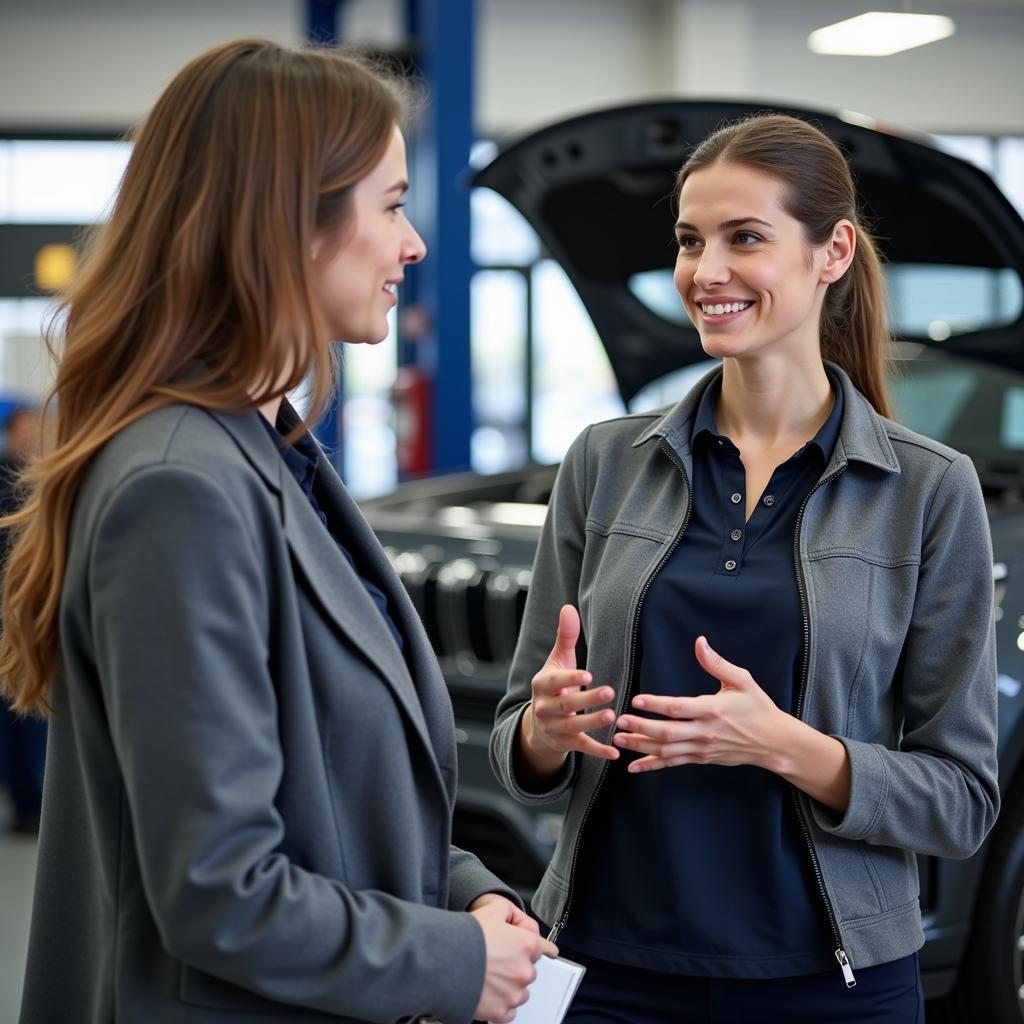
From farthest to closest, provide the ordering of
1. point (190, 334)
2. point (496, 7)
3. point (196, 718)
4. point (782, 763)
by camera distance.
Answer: point (496, 7) < point (782, 763) < point (190, 334) < point (196, 718)

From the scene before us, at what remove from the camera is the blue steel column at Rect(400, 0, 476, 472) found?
18.3 feet

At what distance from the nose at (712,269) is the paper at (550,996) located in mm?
788

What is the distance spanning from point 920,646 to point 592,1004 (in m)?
0.55

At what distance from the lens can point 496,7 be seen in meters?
11.7

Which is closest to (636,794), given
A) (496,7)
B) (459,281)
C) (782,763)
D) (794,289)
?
(782,763)

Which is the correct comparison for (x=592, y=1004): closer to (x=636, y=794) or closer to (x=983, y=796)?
(x=636, y=794)

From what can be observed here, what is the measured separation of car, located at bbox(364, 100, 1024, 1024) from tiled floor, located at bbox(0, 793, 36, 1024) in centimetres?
98

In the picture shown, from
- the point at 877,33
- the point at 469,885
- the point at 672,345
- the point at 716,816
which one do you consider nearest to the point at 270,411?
the point at 469,885

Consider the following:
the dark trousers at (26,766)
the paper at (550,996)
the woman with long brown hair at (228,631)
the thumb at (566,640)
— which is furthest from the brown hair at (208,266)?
the dark trousers at (26,766)

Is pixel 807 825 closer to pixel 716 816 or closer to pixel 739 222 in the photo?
pixel 716 816

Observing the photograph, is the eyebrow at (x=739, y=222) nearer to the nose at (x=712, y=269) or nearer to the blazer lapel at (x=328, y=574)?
the nose at (x=712, y=269)

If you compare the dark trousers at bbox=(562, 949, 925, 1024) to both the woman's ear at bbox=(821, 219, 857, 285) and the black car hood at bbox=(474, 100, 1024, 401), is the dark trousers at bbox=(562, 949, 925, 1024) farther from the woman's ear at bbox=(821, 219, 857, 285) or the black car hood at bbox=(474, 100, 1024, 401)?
the black car hood at bbox=(474, 100, 1024, 401)

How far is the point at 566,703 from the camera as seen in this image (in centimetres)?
151

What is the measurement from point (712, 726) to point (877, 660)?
24cm
